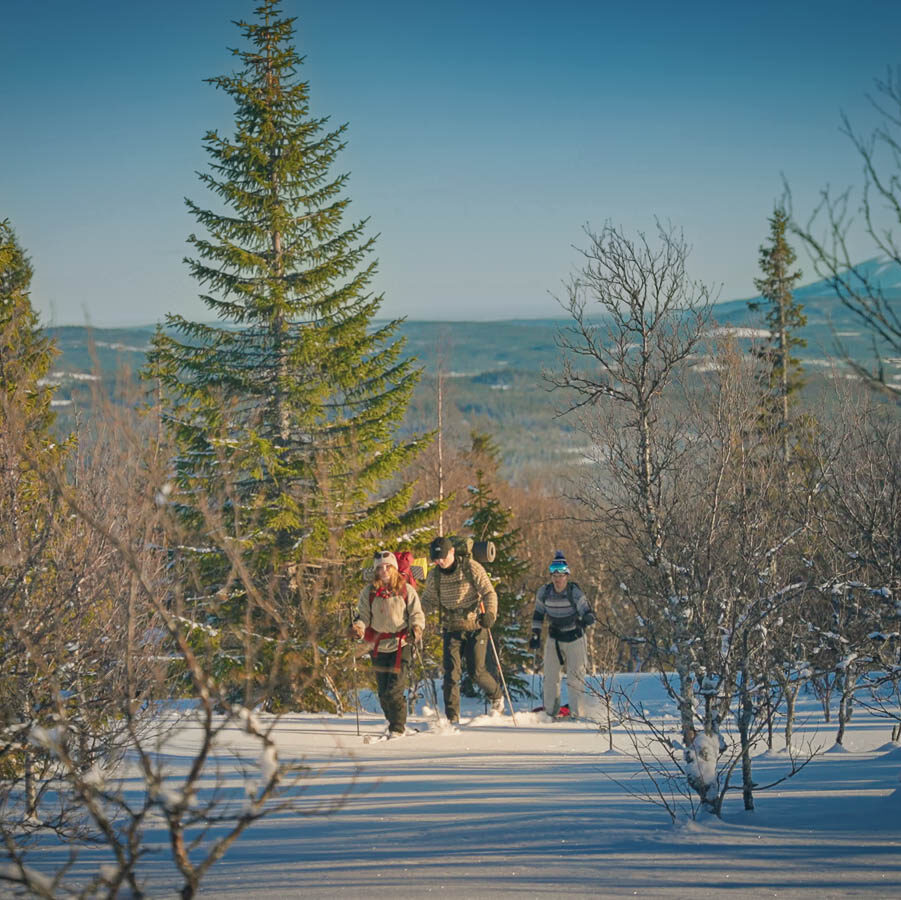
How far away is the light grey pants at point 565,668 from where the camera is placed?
11258 mm

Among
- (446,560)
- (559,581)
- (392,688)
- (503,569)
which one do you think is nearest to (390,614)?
(392,688)

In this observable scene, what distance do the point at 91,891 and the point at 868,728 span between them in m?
10.5

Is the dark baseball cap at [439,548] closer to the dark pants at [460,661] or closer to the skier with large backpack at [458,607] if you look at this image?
the skier with large backpack at [458,607]

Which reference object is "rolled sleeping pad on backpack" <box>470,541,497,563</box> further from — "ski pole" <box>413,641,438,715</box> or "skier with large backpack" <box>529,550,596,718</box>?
"ski pole" <box>413,641,438,715</box>

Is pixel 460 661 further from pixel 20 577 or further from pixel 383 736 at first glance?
pixel 20 577

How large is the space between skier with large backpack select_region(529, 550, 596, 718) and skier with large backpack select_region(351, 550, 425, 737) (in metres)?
2.29

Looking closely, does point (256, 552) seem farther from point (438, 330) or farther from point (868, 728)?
point (438, 330)

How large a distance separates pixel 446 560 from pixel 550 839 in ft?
18.2

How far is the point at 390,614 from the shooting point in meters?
9.36

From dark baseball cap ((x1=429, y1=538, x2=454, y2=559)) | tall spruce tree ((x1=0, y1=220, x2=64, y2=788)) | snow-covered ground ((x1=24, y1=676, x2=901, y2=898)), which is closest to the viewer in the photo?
snow-covered ground ((x1=24, y1=676, x2=901, y2=898))

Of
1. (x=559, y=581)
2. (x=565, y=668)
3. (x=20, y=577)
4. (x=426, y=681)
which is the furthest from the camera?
(x=426, y=681)

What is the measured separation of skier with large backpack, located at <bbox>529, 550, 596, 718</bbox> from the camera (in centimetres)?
1116

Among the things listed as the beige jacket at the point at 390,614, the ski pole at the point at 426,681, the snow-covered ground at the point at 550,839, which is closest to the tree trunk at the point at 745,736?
the snow-covered ground at the point at 550,839

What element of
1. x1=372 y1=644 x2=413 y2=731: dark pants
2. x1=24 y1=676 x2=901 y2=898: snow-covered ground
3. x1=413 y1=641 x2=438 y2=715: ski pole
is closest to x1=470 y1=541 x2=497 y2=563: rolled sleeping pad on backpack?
x1=413 y1=641 x2=438 y2=715: ski pole
